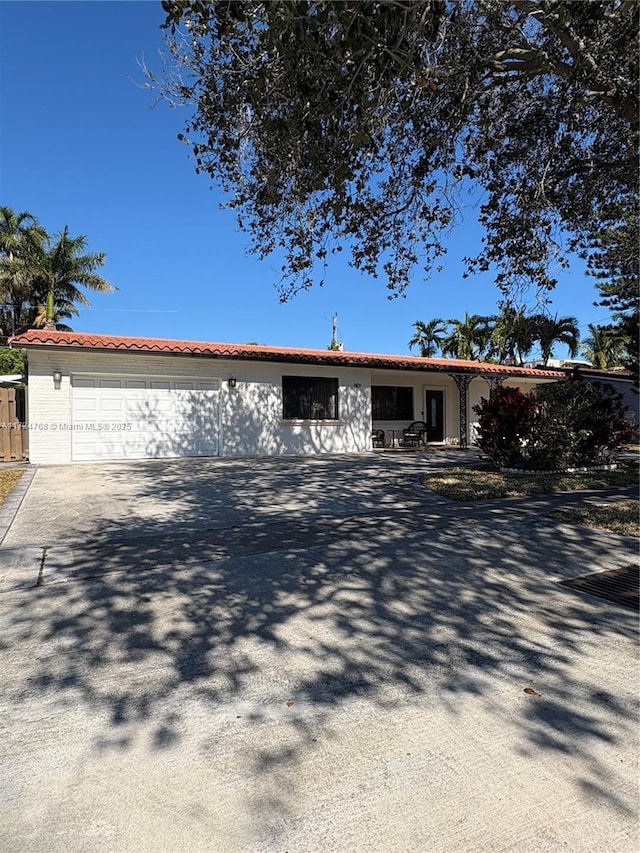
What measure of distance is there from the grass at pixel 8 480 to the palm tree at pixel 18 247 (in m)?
18.3

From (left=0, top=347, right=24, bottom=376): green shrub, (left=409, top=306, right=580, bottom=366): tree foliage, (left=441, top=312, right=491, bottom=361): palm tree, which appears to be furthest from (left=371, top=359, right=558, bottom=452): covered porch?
(left=0, top=347, right=24, bottom=376): green shrub

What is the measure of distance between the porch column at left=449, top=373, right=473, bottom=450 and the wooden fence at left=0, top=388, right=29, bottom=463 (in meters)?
14.0

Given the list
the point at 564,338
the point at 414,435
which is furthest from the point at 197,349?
the point at 564,338

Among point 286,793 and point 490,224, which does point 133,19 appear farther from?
point 286,793

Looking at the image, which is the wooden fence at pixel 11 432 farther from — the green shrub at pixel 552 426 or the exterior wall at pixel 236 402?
the green shrub at pixel 552 426

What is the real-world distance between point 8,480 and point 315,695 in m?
9.88

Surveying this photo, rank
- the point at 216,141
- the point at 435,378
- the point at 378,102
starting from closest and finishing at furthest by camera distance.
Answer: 1. the point at 378,102
2. the point at 216,141
3. the point at 435,378

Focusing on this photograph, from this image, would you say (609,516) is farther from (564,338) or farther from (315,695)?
(564,338)

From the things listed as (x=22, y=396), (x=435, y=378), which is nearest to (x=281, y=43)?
(x=22, y=396)

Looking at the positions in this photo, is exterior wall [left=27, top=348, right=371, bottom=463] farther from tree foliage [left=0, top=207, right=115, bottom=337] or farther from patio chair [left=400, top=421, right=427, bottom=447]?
tree foliage [left=0, top=207, right=115, bottom=337]

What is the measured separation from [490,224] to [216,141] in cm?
416

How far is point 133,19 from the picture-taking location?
6391 mm

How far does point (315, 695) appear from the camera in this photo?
9.20 feet

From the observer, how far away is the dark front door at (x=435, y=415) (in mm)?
20766
